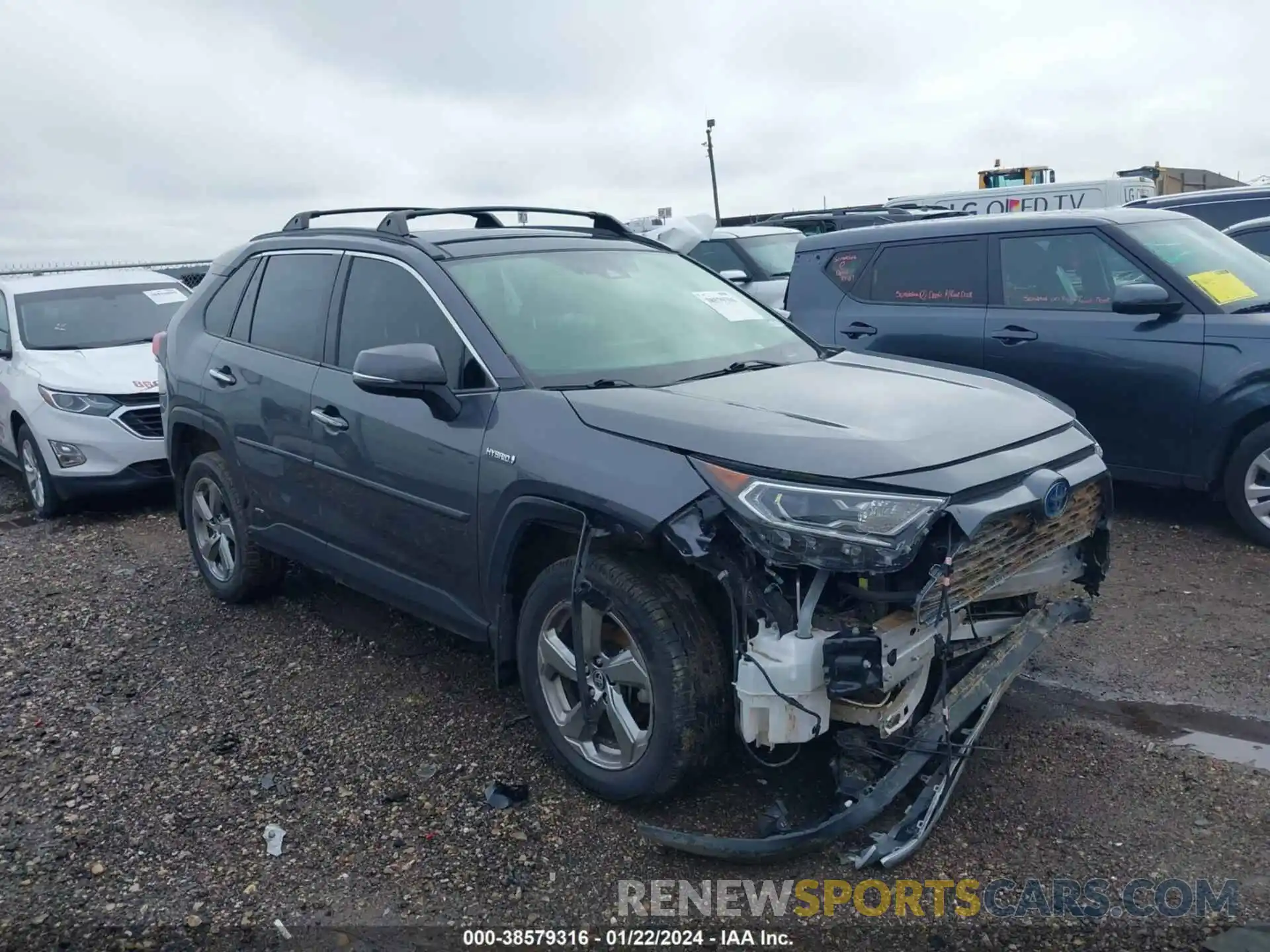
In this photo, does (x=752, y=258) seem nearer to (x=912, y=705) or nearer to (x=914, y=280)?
(x=914, y=280)

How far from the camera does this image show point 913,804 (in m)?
3.07

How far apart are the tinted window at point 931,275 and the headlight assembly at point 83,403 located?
5.34 metres

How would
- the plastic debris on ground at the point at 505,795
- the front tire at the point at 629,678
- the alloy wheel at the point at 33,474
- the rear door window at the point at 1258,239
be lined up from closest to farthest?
the front tire at the point at 629,678 < the plastic debris on ground at the point at 505,795 < the alloy wheel at the point at 33,474 < the rear door window at the point at 1258,239

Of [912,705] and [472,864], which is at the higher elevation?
[912,705]

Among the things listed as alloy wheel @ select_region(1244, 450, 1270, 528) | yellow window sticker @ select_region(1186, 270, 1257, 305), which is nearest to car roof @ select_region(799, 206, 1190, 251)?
yellow window sticker @ select_region(1186, 270, 1257, 305)

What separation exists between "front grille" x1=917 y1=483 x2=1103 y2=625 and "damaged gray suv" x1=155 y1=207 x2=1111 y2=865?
0.05 feet

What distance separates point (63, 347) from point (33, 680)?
167 inches

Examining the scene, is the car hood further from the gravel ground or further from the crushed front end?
the gravel ground

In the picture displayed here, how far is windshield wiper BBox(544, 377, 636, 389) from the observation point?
11.6 feet

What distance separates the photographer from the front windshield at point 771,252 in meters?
11.9

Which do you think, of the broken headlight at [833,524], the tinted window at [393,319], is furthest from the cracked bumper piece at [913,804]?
the tinted window at [393,319]

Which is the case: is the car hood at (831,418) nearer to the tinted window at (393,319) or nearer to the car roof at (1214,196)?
the tinted window at (393,319)

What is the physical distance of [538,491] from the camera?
3.32m

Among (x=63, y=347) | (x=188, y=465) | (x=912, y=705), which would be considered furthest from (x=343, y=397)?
(x=63, y=347)
